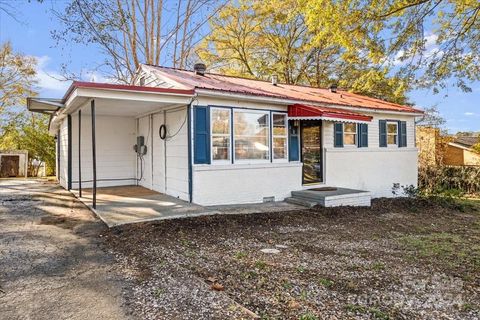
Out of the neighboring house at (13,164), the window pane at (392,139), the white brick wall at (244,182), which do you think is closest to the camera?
the white brick wall at (244,182)

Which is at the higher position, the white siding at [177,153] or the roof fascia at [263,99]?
the roof fascia at [263,99]

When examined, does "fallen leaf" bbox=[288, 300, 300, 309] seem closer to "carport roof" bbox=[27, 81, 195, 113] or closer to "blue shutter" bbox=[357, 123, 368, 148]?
"carport roof" bbox=[27, 81, 195, 113]

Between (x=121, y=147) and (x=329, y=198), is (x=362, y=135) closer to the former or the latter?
(x=329, y=198)

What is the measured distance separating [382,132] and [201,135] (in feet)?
25.2

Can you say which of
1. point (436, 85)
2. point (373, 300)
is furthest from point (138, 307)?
point (436, 85)

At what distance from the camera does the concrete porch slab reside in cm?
690

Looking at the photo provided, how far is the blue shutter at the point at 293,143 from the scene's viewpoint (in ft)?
33.0

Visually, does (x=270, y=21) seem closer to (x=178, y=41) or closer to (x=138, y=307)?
(x=178, y=41)

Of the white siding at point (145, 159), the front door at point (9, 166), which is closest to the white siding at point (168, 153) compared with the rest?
the white siding at point (145, 159)

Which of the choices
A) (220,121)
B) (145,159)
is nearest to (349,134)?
(220,121)

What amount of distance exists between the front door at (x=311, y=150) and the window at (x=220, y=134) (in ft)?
8.79

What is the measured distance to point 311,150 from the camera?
10828 millimetres

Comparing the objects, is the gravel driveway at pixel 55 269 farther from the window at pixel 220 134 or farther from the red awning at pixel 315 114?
the red awning at pixel 315 114

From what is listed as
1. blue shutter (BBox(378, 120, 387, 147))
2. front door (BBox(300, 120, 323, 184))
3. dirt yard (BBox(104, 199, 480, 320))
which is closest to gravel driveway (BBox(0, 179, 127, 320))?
dirt yard (BBox(104, 199, 480, 320))
